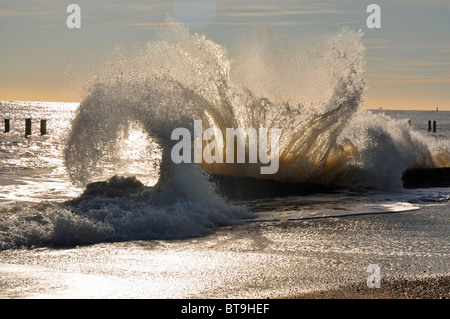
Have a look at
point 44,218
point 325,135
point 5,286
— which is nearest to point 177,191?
point 44,218

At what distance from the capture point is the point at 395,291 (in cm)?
580

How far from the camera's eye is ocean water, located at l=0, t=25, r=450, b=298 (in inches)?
257

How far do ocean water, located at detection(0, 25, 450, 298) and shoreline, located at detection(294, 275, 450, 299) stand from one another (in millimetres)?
290

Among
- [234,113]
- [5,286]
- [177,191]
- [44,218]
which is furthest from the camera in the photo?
[234,113]

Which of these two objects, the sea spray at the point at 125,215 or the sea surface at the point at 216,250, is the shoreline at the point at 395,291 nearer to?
the sea surface at the point at 216,250

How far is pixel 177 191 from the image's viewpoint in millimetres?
11109

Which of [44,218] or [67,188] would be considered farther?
[67,188]

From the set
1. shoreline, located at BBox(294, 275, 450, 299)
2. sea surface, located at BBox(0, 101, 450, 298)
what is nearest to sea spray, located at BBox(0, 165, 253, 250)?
sea surface, located at BBox(0, 101, 450, 298)

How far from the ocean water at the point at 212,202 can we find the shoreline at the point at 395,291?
29 cm

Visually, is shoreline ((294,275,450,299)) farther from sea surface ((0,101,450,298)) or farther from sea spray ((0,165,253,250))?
sea spray ((0,165,253,250))

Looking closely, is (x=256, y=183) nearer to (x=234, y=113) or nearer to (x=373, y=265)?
(x=234, y=113)

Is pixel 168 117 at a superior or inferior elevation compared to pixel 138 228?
superior

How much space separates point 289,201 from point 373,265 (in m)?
6.07

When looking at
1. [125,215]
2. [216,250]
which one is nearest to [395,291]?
[216,250]
